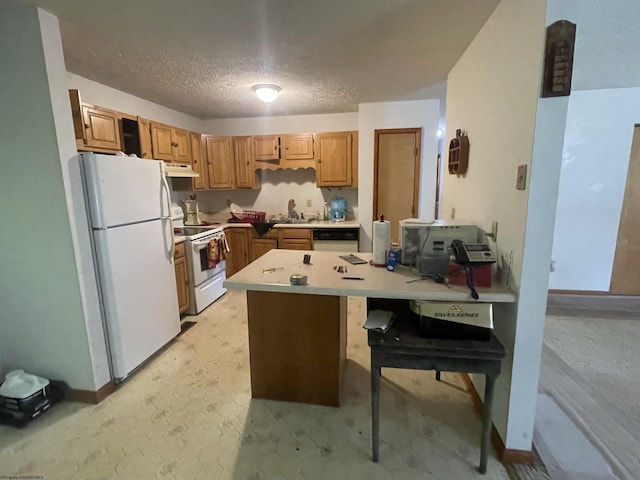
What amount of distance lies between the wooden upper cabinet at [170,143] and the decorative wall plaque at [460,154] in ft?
9.69

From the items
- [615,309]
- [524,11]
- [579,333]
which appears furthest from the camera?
[615,309]

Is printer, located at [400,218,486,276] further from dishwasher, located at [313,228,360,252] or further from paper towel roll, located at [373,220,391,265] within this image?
dishwasher, located at [313,228,360,252]

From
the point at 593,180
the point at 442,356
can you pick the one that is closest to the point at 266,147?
the point at 442,356

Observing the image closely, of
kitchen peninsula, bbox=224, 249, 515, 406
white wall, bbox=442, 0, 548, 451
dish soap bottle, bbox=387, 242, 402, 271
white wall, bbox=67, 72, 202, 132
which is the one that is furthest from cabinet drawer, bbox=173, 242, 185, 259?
white wall, bbox=442, 0, 548, 451

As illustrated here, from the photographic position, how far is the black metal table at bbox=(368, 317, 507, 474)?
1376 mm

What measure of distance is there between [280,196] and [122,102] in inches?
88.1

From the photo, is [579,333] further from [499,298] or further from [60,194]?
[60,194]

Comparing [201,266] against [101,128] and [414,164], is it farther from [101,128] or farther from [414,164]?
[414,164]

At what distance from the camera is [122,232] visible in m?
2.15

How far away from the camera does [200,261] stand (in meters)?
3.36

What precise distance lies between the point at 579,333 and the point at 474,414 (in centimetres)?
181

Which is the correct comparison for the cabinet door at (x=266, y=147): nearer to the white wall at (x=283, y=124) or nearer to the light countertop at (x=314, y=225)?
the white wall at (x=283, y=124)

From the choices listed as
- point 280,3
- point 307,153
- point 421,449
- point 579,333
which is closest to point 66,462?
point 421,449

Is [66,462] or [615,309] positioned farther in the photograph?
[615,309]
